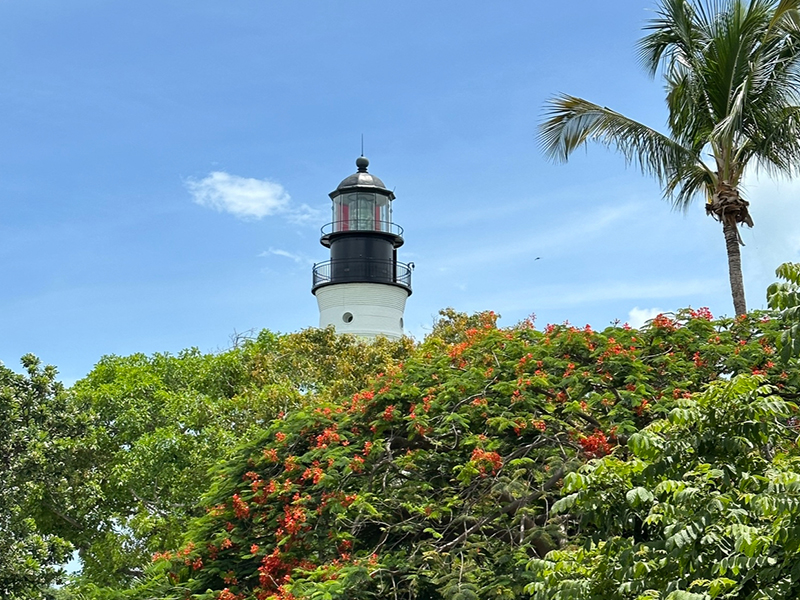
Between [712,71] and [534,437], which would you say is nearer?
[534,437]

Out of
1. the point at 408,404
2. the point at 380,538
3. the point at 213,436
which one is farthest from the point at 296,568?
the point at 213,436

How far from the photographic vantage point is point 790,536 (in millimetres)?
5160

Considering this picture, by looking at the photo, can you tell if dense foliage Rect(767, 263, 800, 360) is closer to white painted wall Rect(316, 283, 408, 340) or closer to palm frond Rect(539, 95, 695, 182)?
palm frond Rect(539, 95, 695, 182)

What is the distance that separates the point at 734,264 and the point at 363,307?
14443mm

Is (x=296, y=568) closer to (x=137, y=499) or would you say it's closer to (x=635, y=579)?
(x=635, y=579)

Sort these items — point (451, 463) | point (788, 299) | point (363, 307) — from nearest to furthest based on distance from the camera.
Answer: point (788, 299) → point (451, 463) → point (363, 307)

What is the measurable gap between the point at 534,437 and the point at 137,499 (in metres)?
11.2

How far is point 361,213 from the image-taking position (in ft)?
93.5

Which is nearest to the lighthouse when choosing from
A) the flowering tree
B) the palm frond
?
the palm frond

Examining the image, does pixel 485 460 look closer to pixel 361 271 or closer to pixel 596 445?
pixel 596 445

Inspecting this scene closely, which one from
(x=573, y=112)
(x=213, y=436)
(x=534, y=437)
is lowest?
(x=534, y=437)

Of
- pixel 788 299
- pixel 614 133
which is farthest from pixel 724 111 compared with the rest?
pixel 788 299

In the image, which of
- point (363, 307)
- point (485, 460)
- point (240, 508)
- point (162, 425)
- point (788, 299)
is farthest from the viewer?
point (363, 307)

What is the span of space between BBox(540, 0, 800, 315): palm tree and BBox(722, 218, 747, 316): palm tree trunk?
2 cm
